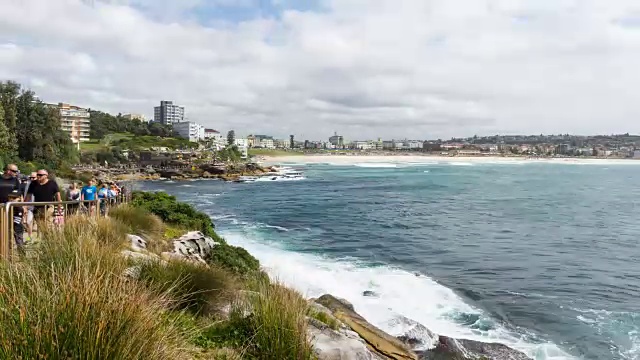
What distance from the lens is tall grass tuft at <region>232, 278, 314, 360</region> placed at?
561 centimetres

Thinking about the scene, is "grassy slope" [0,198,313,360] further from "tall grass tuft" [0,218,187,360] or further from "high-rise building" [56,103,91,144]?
"high-rise building" [56,103,91,144]

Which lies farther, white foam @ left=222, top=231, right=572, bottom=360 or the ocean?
the ocean

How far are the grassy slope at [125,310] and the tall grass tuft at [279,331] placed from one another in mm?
12

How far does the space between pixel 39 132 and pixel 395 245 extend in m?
41.5

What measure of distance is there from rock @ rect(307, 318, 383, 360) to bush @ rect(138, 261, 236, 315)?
1.47 meters

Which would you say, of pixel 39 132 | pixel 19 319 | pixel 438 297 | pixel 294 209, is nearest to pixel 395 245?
pixel 438 297

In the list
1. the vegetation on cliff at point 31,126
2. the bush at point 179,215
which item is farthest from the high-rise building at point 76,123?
the bush at point 179,215

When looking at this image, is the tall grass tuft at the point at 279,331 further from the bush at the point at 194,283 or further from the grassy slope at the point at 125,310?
the bush at the point at 194,283

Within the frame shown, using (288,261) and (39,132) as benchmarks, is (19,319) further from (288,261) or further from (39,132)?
(39,132)

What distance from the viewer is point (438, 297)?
1625 cm

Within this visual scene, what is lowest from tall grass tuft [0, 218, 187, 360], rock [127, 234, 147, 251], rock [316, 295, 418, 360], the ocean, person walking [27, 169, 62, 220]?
the ocean

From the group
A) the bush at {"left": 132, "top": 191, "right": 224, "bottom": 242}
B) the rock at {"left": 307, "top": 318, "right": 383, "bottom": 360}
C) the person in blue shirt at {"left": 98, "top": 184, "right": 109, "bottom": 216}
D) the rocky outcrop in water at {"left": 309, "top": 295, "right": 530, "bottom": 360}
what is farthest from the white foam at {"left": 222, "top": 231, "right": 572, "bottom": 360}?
the person in blue shirt at {"left": 98, "top": 184, "right": 109, "bottom": 216}

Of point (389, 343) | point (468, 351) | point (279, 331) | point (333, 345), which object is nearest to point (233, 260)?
point (389, 343)

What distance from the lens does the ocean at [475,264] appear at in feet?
45.2
